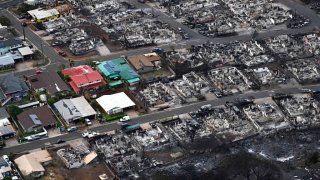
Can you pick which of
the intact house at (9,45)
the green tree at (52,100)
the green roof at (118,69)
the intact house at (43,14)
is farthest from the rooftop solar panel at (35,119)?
the intact house at (43,14)

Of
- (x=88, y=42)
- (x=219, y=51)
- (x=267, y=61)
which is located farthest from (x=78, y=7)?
(x=267, y=61)

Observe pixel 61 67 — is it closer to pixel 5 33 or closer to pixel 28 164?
pixel 5 33

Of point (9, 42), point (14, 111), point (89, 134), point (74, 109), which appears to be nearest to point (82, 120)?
point (74, 109)

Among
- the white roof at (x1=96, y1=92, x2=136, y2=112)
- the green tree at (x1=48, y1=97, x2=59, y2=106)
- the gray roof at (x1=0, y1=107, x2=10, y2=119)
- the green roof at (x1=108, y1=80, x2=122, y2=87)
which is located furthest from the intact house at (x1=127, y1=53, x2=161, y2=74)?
the gray roof at (x1=0, y1=107, x2=10, y2=119)

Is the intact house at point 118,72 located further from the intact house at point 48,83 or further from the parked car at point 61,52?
the parked car at point 61,52

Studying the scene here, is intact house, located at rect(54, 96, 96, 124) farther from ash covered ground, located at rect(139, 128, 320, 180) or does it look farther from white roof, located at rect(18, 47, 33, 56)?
white roof, located at rect(18, 47, 33, 56)

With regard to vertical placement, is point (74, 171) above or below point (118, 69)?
below
